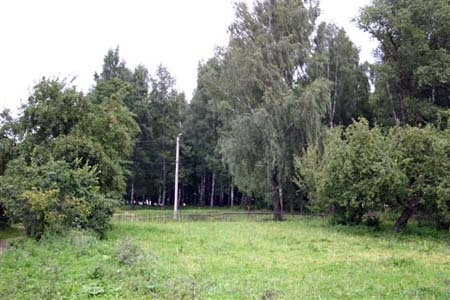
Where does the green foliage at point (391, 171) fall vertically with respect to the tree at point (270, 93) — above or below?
below

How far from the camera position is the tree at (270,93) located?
34156 millimetres

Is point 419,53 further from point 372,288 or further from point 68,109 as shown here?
point 372,288

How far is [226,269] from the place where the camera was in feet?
44.3

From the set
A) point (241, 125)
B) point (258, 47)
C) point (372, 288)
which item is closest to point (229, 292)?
point (372, 288)

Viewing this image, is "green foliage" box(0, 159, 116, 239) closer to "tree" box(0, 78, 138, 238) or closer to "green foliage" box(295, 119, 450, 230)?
"tree" box(0, 78, 138, 238)

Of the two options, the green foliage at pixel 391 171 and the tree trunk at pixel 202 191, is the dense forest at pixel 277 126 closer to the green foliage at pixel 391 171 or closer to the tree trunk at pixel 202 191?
the green foliage at pixel 391 171

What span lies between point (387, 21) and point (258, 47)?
9.83 metres

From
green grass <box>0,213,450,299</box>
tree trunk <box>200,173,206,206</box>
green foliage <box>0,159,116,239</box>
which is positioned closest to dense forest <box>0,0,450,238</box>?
green foliage <box>0,159,116,239</box>

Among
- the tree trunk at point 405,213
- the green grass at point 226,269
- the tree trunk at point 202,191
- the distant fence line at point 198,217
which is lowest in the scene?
the green grass at point 226,269

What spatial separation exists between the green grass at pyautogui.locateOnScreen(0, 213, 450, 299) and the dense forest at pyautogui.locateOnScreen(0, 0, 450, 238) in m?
3.95

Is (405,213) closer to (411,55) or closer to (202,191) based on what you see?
(411,55)

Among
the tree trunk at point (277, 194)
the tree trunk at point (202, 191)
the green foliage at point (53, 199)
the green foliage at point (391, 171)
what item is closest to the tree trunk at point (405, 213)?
the green foliage at point (391, 171)

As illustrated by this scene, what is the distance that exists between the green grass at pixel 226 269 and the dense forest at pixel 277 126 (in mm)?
3950

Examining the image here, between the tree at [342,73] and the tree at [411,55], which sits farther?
the tree at [342,73]
